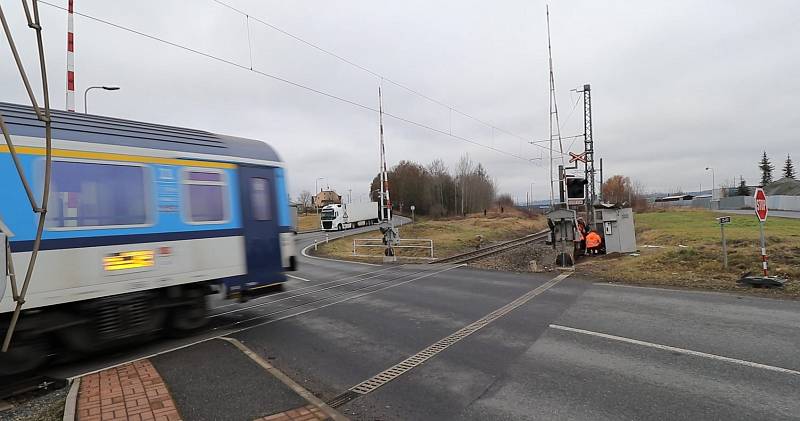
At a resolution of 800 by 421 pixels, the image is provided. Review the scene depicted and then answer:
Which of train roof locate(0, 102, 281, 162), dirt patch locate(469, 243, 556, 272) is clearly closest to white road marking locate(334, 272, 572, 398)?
train roof locate(0, 102, 281, 162)

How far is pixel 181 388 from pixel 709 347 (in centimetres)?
696

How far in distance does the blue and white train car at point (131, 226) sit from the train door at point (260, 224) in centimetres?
2

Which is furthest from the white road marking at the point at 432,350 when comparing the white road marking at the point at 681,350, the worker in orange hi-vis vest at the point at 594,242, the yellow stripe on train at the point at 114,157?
the worker in orange hi-vis vest at the point at 594,242

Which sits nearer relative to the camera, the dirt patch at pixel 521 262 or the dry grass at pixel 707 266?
the dry grass at pixel 707 266

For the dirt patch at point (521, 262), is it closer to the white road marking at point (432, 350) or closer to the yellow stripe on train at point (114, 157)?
the white road marking at point (432, 350)

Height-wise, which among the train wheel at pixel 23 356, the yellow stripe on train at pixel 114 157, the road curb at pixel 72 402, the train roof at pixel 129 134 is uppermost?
the train roof at pixel 129 134

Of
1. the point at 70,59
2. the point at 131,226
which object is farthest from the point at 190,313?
the point at 70,59

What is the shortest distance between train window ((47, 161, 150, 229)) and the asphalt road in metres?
2.06

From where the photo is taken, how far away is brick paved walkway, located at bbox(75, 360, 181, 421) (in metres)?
4.36

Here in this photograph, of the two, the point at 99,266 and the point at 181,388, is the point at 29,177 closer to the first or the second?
the point at 99,266

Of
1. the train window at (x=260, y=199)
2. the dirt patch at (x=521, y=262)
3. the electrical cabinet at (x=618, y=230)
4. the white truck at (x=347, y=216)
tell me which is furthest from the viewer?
the white truck at (x=347, y=216)

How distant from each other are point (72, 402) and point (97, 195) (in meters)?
2.98

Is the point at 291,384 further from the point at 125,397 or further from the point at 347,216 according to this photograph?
the point at 347,216

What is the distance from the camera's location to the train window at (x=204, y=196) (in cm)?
745
